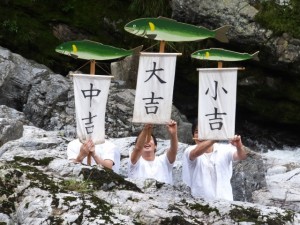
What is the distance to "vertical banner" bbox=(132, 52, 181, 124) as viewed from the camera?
21.6 ft

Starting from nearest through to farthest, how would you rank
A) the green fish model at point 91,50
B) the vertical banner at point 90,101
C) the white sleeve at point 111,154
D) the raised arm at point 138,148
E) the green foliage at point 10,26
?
the raised arm at point 138,148, the white sleeve at point 111,154, the vertical banner at point 90,101, the green fish model at point 91,50, the green foliage at point 10,26

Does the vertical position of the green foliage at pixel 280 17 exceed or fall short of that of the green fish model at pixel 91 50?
it exceeds it

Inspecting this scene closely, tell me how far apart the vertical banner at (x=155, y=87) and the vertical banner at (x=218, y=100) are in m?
0.31

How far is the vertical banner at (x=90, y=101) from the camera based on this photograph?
6715 millimetres

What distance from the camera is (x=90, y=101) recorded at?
6793mm

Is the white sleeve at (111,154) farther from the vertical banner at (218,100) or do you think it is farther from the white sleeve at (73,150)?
the vertical banner at (218,100)

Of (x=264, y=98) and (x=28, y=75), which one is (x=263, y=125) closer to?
(x=264, y=98)

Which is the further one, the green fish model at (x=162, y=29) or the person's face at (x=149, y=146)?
the green fish model at (x=162, y=29)

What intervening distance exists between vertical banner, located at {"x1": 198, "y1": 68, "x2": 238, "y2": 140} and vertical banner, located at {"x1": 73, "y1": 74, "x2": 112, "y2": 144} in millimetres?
941

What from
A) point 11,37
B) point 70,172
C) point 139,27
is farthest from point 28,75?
point 70,172

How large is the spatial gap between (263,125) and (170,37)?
8.19 metres

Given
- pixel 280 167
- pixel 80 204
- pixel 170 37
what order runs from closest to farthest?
pixel 80 204 → pixel 170 37 → pixel 280 167

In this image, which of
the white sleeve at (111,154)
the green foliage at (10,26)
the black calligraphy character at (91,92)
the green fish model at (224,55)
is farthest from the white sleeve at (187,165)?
the green foliage at (10,26)

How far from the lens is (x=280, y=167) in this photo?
10820 millimetres
